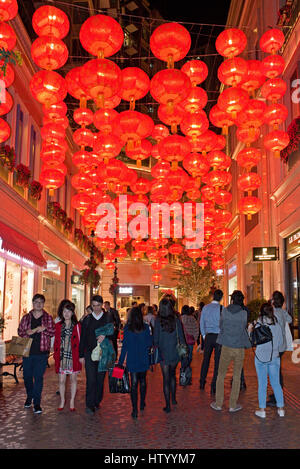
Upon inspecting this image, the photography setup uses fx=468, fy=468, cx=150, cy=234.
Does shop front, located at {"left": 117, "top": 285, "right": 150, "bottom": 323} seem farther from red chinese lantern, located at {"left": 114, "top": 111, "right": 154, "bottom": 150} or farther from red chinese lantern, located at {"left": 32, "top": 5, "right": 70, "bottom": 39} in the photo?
red chinese lantern, located at {"left": 32, "top": 5, "right": 70, "bottom": 39}

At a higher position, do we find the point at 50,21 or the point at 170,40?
the point at 50,21

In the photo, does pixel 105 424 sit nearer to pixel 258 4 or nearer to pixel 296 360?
pixel 296 360

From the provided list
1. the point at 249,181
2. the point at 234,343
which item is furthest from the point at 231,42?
the point at 234,343

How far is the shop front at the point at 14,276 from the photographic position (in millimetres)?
13621

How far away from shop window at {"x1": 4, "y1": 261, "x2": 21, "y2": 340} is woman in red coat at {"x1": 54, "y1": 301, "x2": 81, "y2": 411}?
7.66 m

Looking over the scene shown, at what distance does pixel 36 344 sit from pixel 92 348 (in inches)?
37.0

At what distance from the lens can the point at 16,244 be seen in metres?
13.7

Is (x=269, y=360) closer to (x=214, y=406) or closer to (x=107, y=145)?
(x=214, y=406)

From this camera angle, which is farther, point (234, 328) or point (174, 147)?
point (174, 147)

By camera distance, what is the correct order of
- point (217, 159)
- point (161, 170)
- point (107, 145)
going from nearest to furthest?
point (107, 145)
point (217, 159)
point (161, 170)

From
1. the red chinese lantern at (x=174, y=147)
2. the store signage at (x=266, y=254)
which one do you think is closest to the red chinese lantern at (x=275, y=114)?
the red chinese lantern at (x=174, y=147)

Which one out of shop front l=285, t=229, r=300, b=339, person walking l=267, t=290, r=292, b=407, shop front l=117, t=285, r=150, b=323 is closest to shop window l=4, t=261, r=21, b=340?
shop front l=285, t=229, r=300, b=339

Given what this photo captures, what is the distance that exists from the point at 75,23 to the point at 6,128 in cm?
2078

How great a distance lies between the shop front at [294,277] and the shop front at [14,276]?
28.3ft
